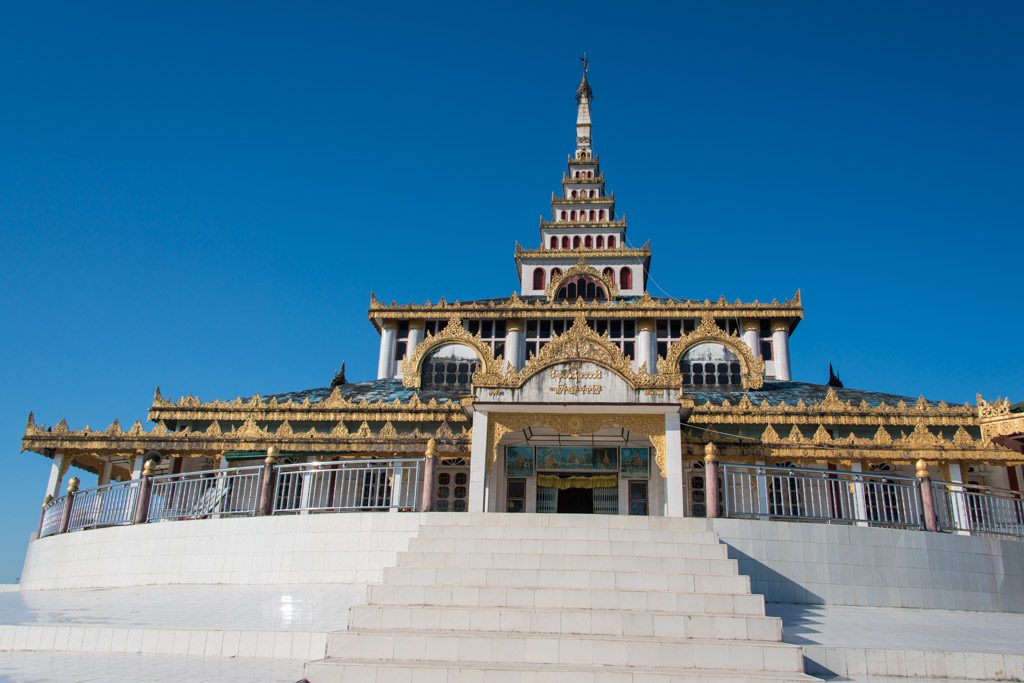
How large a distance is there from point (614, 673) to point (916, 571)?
876cm

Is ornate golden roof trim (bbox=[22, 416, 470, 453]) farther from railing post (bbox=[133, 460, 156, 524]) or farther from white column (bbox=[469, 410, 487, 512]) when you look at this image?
railing post (bbox=[133, 460, 156, 524])

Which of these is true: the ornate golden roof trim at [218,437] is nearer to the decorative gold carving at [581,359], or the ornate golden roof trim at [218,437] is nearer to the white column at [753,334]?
the decorative gold carving at [581,359]

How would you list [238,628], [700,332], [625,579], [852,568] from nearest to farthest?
1. [238,628]
2. [625,579]
3. [852,568]
4. [700,332]

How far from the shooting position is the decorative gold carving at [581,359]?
1841cm

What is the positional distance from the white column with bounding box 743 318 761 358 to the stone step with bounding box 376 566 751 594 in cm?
2176

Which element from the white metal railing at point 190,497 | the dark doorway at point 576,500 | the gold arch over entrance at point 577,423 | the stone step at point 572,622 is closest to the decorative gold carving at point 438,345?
the dark doorway at point 576,500

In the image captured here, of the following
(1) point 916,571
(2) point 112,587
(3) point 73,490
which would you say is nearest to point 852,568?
(1) point 916,571

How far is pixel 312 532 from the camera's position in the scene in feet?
50.5

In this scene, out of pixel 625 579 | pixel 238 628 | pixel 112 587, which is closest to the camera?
pixel 238 628

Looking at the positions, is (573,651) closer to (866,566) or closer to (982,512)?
(866,566)

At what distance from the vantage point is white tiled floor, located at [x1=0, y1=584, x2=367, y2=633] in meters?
11.6

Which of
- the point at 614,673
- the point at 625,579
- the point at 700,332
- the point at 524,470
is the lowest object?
the point at 614,673

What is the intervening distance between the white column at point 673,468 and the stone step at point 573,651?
25.3 ft

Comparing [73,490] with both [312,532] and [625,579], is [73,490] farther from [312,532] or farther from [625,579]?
[625,579]
